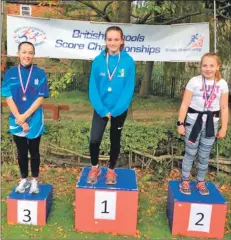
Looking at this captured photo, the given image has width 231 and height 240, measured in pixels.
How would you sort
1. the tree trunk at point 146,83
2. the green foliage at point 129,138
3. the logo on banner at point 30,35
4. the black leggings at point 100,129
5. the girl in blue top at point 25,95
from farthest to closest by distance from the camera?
1. the tree trunk at point 146,83
2. the logo on banner at point 30,35
3. the green foliage at point 129,138
4. the black leggings at point 100,129
5. the girl in blue top at point 25,95

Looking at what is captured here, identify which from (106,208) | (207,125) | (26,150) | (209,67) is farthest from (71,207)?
(209,67)

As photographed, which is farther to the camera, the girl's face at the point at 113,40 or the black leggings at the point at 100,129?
the black leggings at the point at 100,129

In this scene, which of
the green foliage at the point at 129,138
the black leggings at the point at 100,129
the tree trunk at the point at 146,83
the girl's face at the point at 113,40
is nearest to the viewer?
the girl's face at the point at 113,40

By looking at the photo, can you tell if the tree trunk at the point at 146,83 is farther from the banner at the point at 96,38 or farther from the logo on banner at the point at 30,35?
the logo on banner at the point at 30,35

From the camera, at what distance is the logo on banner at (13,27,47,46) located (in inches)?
237

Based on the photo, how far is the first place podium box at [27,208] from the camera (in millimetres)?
3617

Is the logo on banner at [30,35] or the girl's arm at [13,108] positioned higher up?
the logo on banner at [30,35]

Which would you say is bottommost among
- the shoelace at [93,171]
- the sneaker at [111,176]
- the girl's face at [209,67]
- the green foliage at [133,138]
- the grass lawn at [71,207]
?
the grass lawn at [71,207]

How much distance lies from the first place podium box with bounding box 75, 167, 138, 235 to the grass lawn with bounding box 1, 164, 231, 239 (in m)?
0.09

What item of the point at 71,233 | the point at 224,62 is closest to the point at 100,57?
the point at 71,233

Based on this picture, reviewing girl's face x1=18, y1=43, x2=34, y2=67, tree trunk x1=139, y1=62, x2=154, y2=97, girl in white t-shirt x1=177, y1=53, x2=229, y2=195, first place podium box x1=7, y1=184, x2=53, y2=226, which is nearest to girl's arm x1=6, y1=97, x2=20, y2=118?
girl's face x1=18, y1=43, x2=34, y2=67

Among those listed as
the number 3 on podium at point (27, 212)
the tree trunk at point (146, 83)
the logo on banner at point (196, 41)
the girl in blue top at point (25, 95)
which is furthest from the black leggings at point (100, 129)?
the tree trunk at point (146, 83)

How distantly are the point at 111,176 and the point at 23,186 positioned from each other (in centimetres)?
95

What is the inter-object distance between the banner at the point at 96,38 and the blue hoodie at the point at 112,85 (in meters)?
2.84
